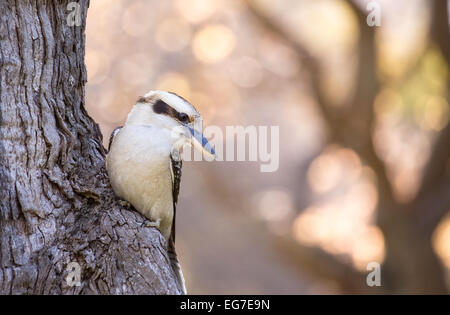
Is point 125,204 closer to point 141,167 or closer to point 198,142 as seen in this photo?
point 141,167

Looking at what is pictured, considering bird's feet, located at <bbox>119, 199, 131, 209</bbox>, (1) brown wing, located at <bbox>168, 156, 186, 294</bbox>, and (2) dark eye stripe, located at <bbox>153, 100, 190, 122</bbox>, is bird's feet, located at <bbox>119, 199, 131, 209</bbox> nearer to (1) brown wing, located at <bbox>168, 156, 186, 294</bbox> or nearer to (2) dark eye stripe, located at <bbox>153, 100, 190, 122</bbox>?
(1) brown wing, located at <bbox>168, 156, 186, 294</bbox>

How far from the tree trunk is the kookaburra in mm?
109

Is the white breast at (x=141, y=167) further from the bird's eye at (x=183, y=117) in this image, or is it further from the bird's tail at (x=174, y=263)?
the bird's tail at (x=174, y=263)

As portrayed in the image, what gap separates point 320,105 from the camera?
5316 millimetres

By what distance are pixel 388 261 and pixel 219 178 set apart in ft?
5.90

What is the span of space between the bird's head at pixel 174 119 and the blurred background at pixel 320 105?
8.27ft

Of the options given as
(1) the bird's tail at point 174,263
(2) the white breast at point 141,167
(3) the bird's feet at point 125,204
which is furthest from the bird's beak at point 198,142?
(1) the bird's tail at point 174,263

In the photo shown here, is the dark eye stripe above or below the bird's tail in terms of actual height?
above

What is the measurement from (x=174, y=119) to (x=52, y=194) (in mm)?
637

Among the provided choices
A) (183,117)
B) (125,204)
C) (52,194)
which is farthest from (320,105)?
(52,194)

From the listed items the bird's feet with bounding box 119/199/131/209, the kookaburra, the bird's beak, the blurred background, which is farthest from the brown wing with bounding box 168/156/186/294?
the blurred background

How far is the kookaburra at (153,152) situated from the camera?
8.48ft

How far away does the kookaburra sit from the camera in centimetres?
258
